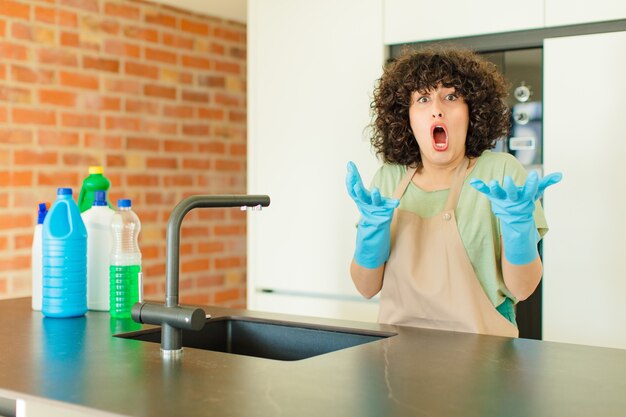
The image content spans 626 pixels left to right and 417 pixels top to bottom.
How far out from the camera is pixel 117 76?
359cm

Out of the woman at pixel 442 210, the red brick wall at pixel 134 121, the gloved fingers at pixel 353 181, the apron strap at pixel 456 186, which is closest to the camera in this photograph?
the gloved fingers at pixel 353 181

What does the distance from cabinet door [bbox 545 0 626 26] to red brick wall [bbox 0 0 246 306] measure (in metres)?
1.92

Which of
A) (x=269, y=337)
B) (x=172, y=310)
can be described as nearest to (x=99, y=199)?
(x=269, y=337)

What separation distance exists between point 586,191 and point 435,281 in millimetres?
807

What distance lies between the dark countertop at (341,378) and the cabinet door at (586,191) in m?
1.08

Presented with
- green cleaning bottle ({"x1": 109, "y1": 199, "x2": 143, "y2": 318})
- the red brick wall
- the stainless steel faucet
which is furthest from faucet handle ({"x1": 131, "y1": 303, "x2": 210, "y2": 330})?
the red brick wall

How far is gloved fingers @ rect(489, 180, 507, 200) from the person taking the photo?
1.62 meters

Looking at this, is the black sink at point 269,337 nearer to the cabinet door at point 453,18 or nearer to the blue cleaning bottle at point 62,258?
the blue cleaning bottle at point 62,258

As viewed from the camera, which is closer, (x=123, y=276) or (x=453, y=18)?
(x=123, y=276)

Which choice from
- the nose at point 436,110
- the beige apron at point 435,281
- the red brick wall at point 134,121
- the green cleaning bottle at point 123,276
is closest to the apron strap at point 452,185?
the beige apron at point 435,281

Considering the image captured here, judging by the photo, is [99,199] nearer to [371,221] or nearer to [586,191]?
[371,221]

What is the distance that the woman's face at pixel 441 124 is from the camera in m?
2.04

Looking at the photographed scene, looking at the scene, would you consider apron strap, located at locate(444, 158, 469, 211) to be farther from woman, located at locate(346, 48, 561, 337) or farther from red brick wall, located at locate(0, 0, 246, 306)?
red brick wall, located at locate(0, 0, 246, 306)

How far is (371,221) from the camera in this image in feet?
6.15
